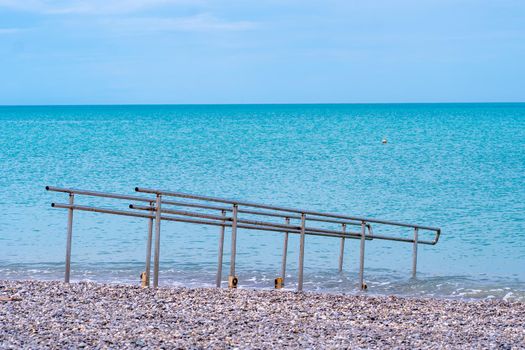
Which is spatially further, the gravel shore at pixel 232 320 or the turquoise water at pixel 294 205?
the turquoise water at pixel 294 205

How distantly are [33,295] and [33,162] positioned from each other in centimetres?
3556

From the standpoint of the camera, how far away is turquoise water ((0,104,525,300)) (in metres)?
13.7

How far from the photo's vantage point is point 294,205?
23.6m

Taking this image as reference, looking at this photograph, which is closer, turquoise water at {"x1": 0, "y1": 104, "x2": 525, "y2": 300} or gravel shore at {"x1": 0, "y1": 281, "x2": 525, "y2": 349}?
gravel shore at {"x1": 0, "y1": 281, "x2": 525, "y2": 349}

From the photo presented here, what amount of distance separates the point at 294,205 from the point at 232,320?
1620 centimetres

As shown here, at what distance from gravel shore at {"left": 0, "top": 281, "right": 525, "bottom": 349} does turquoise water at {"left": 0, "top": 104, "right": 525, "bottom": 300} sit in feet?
11.3

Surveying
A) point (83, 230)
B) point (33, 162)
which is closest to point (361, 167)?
point (33, 162)

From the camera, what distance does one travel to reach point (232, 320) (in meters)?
7.47

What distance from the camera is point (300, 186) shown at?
29328 mm

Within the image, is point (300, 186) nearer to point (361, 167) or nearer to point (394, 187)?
point (394, 187)

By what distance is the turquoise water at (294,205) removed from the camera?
13.7m

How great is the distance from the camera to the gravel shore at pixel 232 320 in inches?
262

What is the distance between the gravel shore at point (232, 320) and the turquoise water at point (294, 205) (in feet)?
11.3

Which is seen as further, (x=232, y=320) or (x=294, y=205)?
(x=294, y=205)
